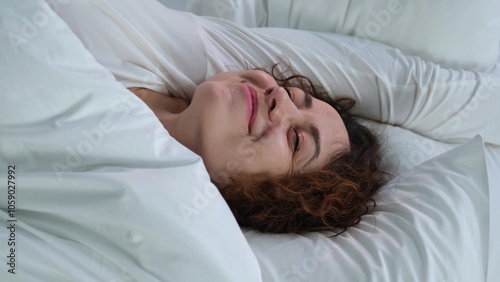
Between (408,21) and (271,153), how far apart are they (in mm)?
619

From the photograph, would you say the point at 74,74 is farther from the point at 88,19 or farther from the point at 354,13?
the point at 354,13

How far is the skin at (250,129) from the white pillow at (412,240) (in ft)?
0.49

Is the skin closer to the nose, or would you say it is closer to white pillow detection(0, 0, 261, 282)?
the nose

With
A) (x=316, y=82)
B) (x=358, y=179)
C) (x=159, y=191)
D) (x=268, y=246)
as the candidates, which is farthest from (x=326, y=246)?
(x=316, y=82)

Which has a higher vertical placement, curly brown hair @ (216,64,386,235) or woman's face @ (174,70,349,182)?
woman's face @ (174,70,349,182)

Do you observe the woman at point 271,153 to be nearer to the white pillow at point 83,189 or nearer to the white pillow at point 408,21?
the white pillow at point 83,189

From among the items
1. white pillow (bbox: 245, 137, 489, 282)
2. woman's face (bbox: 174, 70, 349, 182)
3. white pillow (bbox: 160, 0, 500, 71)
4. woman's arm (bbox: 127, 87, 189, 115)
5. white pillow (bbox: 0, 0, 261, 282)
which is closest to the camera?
white pillow (bbox: 0, 0, 261, 282)

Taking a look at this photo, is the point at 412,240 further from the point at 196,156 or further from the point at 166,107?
the point at 166,107

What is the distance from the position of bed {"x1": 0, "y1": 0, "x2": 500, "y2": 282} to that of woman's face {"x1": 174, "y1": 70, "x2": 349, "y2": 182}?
14 cm

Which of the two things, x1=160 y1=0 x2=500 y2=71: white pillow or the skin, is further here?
x1=160 y1=0 x2=500 y2=71: white pillow

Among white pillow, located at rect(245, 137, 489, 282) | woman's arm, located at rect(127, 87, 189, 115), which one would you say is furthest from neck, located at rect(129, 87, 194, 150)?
white pillow, located at rect(245, 137, 489, 282)

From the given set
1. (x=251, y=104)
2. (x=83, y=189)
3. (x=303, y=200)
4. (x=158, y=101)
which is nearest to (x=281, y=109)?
(x=251, y=104)

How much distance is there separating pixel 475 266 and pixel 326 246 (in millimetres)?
291

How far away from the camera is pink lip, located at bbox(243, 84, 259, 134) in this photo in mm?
1203
